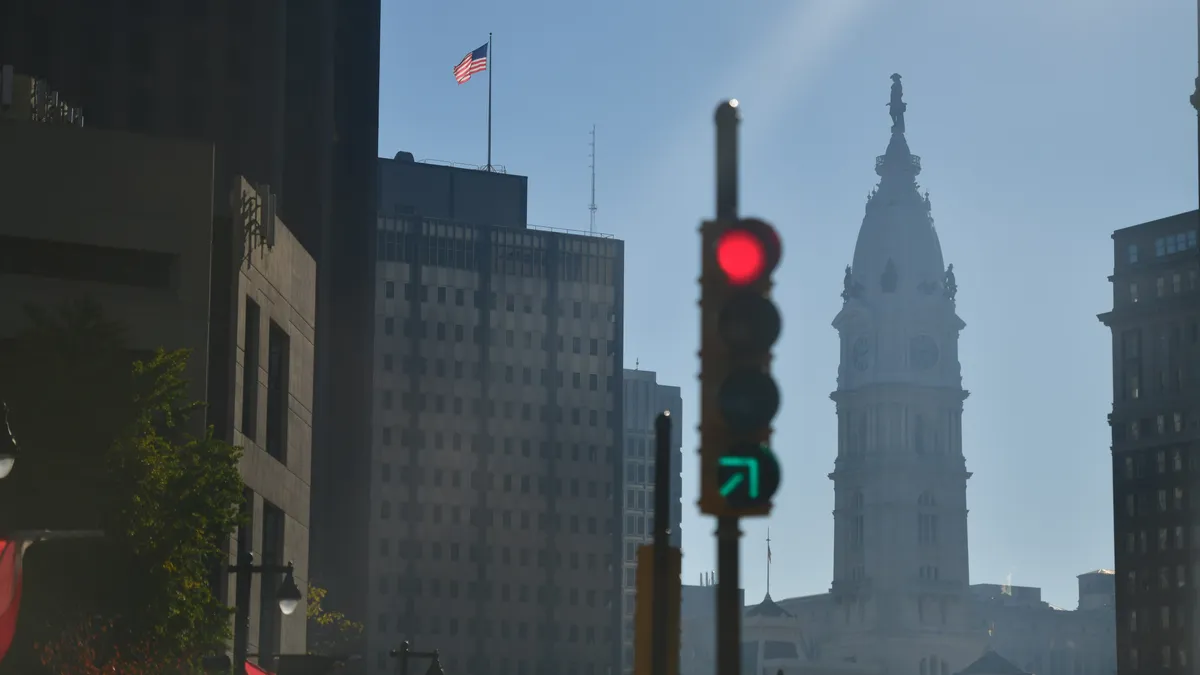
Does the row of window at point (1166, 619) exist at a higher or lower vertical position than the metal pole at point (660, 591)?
higher

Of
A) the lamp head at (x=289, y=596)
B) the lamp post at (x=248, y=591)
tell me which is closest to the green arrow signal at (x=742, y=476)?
the lamp post at (x=248, y=591)

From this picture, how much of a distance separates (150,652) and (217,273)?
25.5 metres

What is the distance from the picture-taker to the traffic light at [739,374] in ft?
38.8

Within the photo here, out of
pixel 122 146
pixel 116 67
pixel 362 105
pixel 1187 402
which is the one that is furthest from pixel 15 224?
pixel 1187 402

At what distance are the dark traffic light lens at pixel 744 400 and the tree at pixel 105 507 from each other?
2918cm

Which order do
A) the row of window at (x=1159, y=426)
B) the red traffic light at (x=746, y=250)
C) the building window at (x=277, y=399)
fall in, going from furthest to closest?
the row of window at (x=1159, y=426)
the building window at (x=277, y=399)
the red traffic light at (x=746, y=250)

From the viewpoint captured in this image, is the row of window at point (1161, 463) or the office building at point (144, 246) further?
the row of window at point (1161, 463)

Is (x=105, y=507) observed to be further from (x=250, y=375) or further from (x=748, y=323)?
(x=748, y=323)

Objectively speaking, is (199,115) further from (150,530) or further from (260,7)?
(150,530)

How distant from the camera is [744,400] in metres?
11.8

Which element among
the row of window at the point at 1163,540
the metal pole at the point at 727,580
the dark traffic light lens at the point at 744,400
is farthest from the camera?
the row of window at the point at 1163,540

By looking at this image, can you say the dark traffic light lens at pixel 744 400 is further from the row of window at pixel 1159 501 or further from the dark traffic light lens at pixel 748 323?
the row of window at pixel 1159 501

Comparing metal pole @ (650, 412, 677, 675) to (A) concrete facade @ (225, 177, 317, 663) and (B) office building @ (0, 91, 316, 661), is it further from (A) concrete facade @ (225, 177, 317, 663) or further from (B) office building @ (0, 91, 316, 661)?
(A) concrete facade @ (225, 177, 317, 663)

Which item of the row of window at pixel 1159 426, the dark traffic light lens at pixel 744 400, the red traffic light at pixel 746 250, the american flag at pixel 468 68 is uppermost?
the american flag at pixel 468 68
